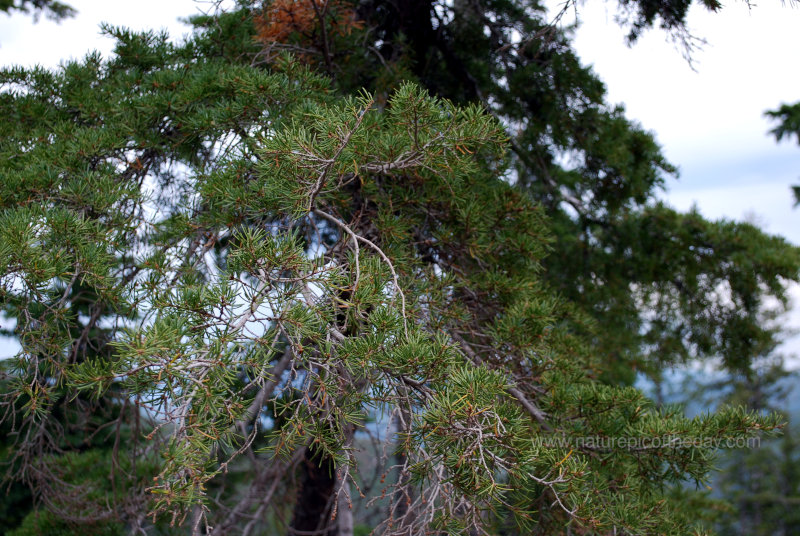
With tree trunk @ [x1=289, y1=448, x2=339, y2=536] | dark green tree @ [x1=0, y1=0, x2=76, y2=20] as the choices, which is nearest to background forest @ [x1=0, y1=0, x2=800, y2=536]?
tree trunk @ [x1=289, y1=448, x2=339, y2=536]

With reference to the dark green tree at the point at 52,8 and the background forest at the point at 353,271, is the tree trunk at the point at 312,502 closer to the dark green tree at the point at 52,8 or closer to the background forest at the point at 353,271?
the background forest at the point at 353,271

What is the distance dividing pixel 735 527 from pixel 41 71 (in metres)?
17.6

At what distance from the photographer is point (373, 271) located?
159cm

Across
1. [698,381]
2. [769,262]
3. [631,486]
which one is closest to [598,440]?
[631,486]

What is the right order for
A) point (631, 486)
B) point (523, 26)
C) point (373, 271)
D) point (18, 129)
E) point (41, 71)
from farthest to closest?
1. point (523, 26)
2. point (41, 71)
3. point (18, 129)
4. point (631, 486)
5. point (373, 271)

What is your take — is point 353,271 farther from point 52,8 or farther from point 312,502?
point 52,8

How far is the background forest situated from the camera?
131 centimetres

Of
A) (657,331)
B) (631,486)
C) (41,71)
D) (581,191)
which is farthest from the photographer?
(657,331)

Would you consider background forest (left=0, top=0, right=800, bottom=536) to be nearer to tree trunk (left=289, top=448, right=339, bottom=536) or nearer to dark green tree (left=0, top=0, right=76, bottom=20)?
tree trunk (left=289, top=448, right=339, bottom=536)

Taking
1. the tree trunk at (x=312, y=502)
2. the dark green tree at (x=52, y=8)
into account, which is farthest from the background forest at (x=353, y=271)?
the dark green tree at (x=52, y=8)

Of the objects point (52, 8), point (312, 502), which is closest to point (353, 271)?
point (312, 502)

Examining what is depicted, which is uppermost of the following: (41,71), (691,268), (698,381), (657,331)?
(698,381)

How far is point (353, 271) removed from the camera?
1.61 meters

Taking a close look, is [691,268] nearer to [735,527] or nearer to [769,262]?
[769,262]
